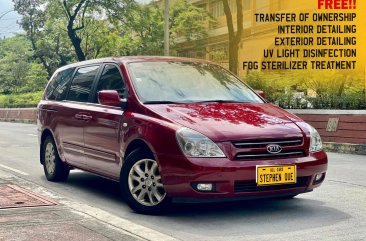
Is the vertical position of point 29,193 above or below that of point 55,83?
below

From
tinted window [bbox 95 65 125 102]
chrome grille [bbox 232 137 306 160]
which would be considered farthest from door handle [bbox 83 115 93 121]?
chrome grille [bbox 232 137 306 160]

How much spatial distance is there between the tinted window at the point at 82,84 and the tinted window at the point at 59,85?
0.25 meters

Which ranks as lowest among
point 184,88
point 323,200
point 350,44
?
point 323,200

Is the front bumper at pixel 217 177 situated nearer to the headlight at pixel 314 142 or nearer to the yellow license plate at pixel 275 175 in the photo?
the yellow license plate at pixel 275 175

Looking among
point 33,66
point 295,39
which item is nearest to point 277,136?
point 295,39

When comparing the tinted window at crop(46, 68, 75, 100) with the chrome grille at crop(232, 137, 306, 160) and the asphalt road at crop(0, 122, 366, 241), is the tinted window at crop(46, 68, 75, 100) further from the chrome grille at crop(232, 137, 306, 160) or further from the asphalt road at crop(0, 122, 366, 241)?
the chrome grille at crop(232, 137, 306, 160)

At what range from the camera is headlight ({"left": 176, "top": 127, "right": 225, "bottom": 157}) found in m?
6.02

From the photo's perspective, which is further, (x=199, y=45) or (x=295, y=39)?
(x=199, y=45)

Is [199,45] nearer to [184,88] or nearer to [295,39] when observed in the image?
[295,39]

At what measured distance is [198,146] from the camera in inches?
237

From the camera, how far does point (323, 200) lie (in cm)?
744

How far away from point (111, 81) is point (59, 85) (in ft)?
6.13

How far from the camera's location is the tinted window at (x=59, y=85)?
353 inches

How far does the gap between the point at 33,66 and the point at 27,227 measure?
5584 cm
